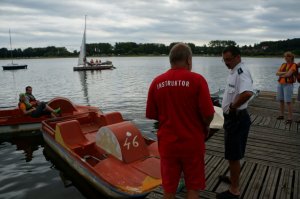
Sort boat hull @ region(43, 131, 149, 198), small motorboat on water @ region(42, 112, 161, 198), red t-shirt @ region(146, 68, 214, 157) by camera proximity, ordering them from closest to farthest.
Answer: red t-shirt @ region(146, 68, 214, 157)
boat hull @ region(43, 131, 149, 198)
small motorboat on water @ region(42, 112, 161, 198)

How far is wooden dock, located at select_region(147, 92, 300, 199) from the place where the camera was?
17.2ft

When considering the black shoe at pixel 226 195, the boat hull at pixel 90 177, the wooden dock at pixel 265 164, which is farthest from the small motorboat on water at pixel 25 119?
the black shoe at pixel 226 195

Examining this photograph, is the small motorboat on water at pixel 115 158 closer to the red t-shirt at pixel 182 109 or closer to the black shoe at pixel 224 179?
the black shoe at pixel 224 179

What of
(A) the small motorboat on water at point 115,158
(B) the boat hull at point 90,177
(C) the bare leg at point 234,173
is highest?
(C) the bare leg at point 234,173

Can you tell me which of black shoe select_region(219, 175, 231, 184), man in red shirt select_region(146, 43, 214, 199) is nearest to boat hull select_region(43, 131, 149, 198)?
black shoe select_region(219, 175, 231, 184)

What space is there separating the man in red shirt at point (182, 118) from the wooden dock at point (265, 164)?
1893 millimetres

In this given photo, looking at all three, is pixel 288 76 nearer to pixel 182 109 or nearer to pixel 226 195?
pixel 226 195

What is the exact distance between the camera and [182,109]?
10.8 ft

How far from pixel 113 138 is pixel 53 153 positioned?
4.75 metres

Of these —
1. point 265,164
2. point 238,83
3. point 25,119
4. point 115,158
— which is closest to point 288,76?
point 265,164

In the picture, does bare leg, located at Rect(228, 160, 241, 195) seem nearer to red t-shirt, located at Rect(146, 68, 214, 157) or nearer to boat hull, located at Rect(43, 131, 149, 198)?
red t-shirt, located at Rect(146, 68, 214, 157)

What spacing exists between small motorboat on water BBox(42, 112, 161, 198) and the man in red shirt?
3.11 m

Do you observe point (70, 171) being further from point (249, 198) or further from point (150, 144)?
point (249, 198)

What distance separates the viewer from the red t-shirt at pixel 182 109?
10.5ft
